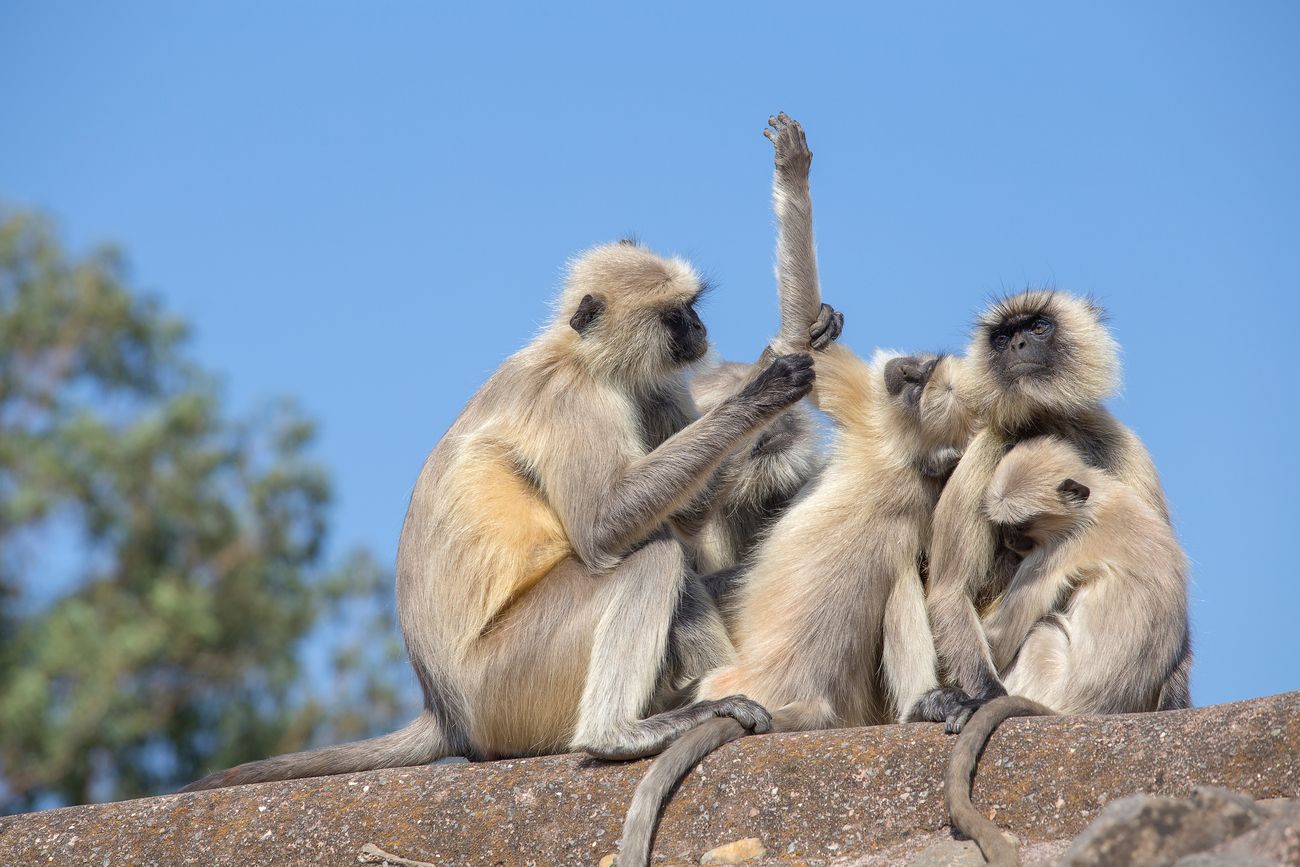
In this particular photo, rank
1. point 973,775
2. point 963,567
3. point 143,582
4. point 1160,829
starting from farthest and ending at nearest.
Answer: point 143,582, point 963,567, point 973,775, point 1160,829

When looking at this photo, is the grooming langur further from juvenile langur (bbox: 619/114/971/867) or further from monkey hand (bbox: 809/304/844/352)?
monkey hand (bbox: 809/304/844/352)

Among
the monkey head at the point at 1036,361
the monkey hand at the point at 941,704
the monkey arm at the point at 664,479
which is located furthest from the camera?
the monkey head at the point at 1036,361

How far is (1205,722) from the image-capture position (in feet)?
11.9

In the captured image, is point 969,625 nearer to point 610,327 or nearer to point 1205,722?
point 1205,722

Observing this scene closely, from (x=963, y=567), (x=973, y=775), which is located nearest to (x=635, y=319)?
(x=963, y=567)

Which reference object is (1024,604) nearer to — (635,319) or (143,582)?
(635,319)

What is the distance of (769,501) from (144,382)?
512 inches

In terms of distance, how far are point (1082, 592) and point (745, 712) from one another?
3.71 ft

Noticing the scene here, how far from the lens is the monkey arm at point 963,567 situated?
4.70 m

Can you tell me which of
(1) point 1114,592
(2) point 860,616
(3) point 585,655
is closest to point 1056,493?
(1) point 1114,592

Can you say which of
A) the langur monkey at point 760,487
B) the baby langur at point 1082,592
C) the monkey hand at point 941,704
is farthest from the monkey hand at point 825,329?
the monkey hand at point 941,704

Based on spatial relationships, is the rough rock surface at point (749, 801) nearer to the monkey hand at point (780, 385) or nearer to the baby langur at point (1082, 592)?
the baby langur at point (1082, 592)

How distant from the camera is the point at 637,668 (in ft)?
15.2

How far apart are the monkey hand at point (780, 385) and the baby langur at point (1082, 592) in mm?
720
